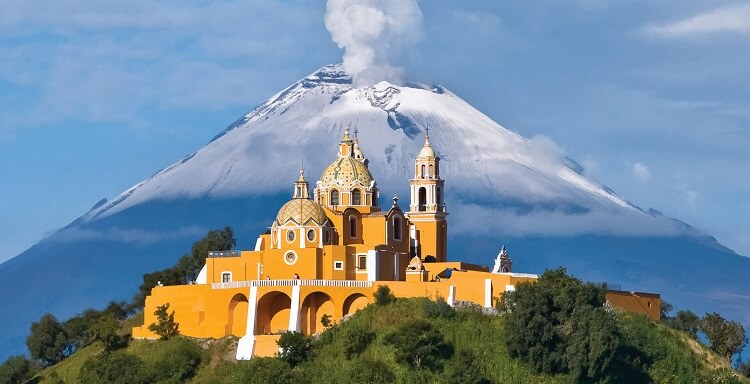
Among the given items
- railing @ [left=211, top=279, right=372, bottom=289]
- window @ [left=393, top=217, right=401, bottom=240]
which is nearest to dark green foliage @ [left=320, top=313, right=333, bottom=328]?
railing @ [left=211, top=279, right=372, bottom=289]

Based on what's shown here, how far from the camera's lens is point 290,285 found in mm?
71312

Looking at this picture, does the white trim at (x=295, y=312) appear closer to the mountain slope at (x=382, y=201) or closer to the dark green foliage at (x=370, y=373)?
the dark green foliage at (x=370, y=373)

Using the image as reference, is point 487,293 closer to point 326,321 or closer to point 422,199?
point 326,321

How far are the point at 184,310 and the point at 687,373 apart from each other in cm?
1997

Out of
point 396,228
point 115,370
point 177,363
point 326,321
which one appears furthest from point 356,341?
point 115,370

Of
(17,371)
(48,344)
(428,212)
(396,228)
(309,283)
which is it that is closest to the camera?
(309,283)

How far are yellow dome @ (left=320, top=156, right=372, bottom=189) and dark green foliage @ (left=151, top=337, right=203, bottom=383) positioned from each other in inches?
392

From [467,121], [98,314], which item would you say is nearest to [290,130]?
[467,121]

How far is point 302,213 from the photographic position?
72250mm

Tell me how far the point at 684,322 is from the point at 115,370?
26.8 m

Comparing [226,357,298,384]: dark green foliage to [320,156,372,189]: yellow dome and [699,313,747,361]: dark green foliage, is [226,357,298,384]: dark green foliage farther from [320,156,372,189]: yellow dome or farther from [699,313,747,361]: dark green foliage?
[699,313,747,361]: dark green foliage

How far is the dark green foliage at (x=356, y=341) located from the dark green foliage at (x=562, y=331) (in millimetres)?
5193

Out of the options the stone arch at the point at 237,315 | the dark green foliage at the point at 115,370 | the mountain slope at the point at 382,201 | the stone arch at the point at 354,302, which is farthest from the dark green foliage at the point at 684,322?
the mountain slope at the point at 382,201

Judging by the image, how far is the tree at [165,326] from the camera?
7275 cm
